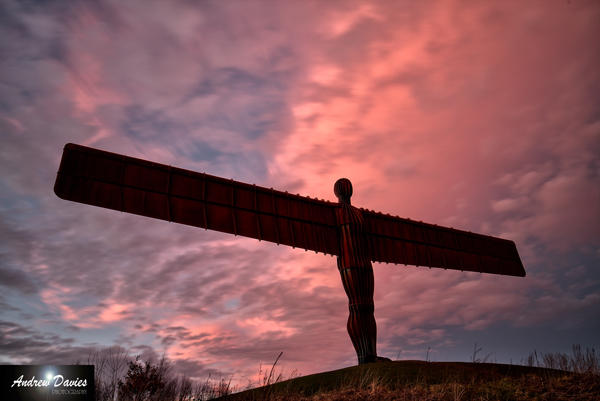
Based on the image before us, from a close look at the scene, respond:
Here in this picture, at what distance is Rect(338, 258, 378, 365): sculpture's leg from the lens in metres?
13.9

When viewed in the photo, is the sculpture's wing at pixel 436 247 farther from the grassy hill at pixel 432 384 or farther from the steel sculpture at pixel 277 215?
the grassy hill at pixel 432 384

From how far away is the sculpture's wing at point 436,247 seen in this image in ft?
53.4

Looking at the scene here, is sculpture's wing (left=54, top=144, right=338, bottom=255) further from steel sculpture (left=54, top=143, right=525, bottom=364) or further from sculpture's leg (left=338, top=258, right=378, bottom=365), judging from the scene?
sculpture's leg (left=338, top=258, right=378, bottom=365)

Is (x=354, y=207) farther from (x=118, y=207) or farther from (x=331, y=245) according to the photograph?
(x=118, y=207)

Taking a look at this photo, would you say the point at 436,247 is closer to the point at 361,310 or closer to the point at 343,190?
the point at 343,190

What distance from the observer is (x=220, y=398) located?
11531 mm

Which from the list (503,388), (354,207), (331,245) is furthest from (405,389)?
(354,207)

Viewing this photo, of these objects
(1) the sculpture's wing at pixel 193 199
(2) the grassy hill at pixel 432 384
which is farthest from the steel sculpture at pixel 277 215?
(2) the grassy hill at pixel 432 384

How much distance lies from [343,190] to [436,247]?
14.9 ft

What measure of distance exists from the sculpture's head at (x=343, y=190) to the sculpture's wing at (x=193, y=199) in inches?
29.0

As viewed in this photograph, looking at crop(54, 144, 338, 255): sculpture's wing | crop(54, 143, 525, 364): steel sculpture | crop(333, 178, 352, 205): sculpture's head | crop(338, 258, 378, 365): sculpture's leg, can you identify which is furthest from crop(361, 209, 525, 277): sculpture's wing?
crop(54, 144, 338, 255): sculpture's wing

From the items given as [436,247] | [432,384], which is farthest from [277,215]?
[436,247]

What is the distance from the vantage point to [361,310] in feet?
46.6

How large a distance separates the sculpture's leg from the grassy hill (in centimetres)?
108
